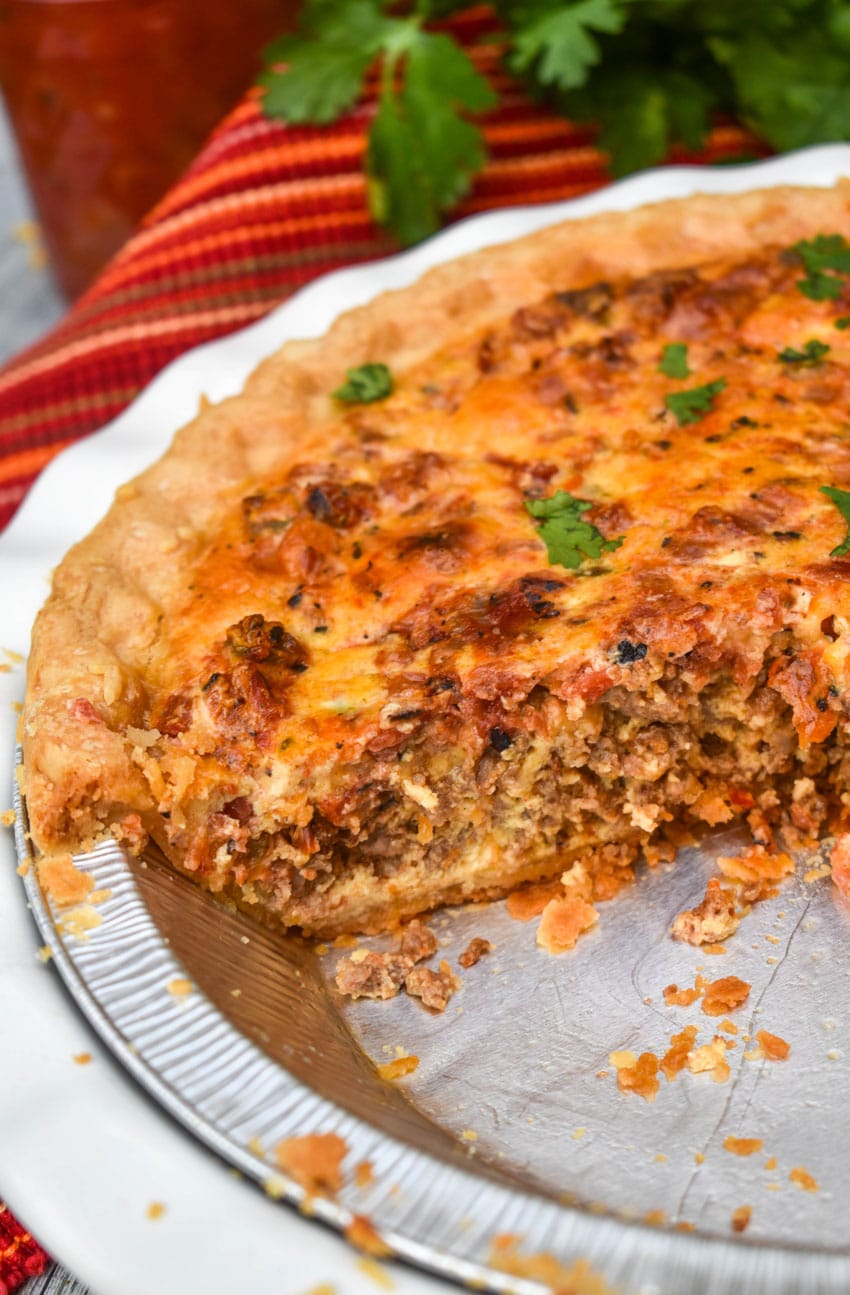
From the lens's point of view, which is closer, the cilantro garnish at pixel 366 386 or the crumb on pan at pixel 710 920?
the crumb on pan at pixel 710 920

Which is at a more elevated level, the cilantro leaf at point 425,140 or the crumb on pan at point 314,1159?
the cilantro leaf at point 425,140

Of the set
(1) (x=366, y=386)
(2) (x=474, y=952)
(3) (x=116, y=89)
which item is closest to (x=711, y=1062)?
(2) (x=474, y=952)

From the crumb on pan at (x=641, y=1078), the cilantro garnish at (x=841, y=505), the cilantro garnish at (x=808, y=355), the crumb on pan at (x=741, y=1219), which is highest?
the cilantro garnish at (x=808, y=355)

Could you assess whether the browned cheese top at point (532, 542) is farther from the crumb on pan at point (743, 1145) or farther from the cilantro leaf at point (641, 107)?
the cilantro leaf at point (641, 107)

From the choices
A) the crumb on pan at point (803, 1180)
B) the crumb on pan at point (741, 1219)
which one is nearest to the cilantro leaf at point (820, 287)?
the crumb on pan at point (803, 1180)

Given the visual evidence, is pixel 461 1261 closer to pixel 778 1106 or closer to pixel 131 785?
pixel 778 1106

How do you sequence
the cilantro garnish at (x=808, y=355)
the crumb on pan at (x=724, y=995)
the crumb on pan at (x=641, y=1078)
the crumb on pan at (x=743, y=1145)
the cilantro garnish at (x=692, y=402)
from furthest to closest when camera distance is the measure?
the cilantro garnish at (x=808, y=355)
the cilantro garnish at (x=692, y=402)
the crumb on pan at (x=724, y=995)
the crumb on pan at (x=641, y=1078)
the crumb on pan at (x=743, y=1145)

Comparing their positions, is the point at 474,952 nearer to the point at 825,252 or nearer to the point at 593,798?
the point at 593,798
